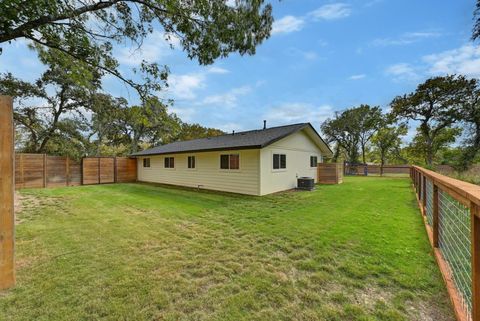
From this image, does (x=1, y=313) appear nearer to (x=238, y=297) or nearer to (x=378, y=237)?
(x=238, y=297)

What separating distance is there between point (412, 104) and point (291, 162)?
16911mm

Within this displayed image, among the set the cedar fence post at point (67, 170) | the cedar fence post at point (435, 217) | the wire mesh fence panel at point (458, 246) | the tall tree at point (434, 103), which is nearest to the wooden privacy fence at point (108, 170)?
the cedar fence post at point (67, 170)

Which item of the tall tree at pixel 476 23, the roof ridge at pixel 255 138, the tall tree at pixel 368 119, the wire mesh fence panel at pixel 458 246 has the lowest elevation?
the wire mesh fence panel at pixel 458 246

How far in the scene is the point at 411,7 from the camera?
271 inches

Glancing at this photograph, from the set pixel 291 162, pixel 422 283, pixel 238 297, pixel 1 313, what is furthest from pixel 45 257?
pixel 291 162

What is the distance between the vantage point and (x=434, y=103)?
1941 cm

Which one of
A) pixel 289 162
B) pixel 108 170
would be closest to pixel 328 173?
pixel 289 162

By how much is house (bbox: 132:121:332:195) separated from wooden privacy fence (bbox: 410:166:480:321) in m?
5.64

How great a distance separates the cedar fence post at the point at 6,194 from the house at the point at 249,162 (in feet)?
22.5

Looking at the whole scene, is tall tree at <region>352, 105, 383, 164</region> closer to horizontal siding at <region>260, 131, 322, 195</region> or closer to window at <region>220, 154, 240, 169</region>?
horizontal siding at <region>260, 131, 322, 195</region>

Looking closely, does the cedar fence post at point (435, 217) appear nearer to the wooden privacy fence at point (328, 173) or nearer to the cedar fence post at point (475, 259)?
the cedar fence post at point (475, 259)

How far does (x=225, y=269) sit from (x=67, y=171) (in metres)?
14.0

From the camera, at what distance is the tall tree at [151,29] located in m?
4.26

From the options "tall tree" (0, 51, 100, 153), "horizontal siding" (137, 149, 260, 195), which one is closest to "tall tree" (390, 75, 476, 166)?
"horizontal siding" (137, 149, 260, 195)
